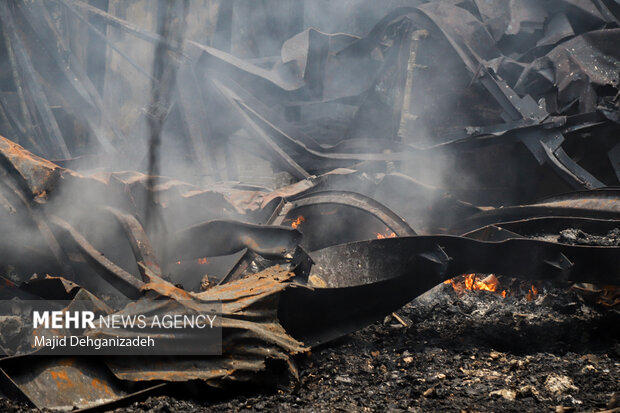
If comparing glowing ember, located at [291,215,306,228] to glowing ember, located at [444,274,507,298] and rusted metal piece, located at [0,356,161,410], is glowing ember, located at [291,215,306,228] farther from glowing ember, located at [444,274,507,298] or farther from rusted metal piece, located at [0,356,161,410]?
rusted metal piece, located at [0,356,161,410]

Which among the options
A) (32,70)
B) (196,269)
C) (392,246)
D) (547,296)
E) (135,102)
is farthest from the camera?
(135,102)

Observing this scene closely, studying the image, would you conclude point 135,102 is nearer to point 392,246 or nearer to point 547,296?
point 392,246

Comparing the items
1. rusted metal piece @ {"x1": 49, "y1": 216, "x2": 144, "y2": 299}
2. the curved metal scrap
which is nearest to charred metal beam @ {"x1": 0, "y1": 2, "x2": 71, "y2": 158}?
rusted metal piece @ {"x1": 49, "y1": 216, "x2": 144, "y2": 299}

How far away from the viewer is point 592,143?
13.9ft

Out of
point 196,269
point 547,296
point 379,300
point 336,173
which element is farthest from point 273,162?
point 547,296

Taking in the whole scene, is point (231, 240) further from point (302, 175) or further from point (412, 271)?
point (302, 175)

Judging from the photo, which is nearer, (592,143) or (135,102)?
(592,143)

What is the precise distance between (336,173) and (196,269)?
5.57ft

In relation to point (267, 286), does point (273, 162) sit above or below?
above

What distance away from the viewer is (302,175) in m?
4.88

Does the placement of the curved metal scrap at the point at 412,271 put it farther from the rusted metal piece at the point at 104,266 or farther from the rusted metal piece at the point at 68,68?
the rusted metal piece at the point at 68,68

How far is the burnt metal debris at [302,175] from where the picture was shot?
7.93 feet

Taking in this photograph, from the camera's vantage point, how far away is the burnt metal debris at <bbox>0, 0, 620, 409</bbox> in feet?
7.93

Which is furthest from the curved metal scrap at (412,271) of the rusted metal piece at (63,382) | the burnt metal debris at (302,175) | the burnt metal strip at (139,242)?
the burnt metal strip at (139,242)
